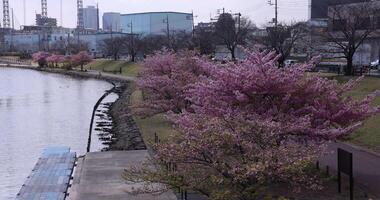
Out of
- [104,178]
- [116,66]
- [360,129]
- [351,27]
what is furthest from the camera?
[116,66]

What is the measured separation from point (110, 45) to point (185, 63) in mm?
86586

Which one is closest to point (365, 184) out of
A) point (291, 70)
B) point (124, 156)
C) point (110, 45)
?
point (291, 70)

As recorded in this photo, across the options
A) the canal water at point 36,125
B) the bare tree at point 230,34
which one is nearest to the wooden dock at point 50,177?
the canal water at point 36,125

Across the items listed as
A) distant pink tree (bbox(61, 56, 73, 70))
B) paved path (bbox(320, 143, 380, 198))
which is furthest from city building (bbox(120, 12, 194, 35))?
paved path (bbox(320, 143, 380, 198))

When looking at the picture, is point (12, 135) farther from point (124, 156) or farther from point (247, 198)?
point (247, 198)

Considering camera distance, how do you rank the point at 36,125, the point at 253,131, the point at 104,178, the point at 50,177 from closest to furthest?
the point at 253,131 → the point at 104,178 → the point at 50,177 → the point at 36,125

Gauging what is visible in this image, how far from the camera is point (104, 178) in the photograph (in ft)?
48.0

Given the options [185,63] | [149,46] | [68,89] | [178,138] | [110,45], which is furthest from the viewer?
[110,45]

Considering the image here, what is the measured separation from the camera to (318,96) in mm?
12516

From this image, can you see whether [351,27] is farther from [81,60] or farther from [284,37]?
[81,60]

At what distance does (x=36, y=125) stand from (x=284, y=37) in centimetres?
2741

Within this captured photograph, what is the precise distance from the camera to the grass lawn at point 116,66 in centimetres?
7862

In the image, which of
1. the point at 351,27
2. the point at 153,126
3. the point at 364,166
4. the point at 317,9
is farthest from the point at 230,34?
the point at 364,166

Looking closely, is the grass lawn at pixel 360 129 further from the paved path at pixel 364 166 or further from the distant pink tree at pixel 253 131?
the distant pink tree at pixel 253 131
